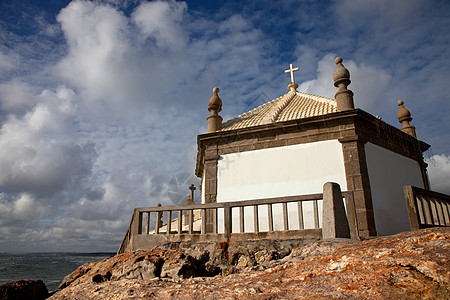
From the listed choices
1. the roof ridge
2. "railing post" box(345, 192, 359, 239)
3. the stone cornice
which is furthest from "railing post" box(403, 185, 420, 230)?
the roof ridge

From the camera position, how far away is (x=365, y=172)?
32.4 feet

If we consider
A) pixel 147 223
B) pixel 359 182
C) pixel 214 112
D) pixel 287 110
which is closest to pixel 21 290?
pixel 147 223

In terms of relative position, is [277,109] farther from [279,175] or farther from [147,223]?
[147,223]

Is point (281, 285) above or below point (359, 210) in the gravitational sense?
below

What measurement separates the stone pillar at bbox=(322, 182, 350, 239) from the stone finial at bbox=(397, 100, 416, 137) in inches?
359

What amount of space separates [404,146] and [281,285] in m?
10.9

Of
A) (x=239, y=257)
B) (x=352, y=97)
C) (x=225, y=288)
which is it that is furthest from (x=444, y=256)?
(x=352, y=97)

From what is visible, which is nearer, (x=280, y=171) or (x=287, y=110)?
(x=280, y=171)

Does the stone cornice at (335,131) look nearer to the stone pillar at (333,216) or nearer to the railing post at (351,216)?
the railing post at (351,216)

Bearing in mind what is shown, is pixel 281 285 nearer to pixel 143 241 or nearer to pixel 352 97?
pixel 143 241

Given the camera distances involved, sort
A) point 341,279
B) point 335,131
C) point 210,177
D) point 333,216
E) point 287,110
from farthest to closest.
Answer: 1. point 287,110
2. point 210,177
3. point 335,131
4. point 333,216
5. point 341,279

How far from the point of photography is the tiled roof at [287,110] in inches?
471

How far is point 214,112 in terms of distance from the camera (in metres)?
12.9

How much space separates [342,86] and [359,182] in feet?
11.0
